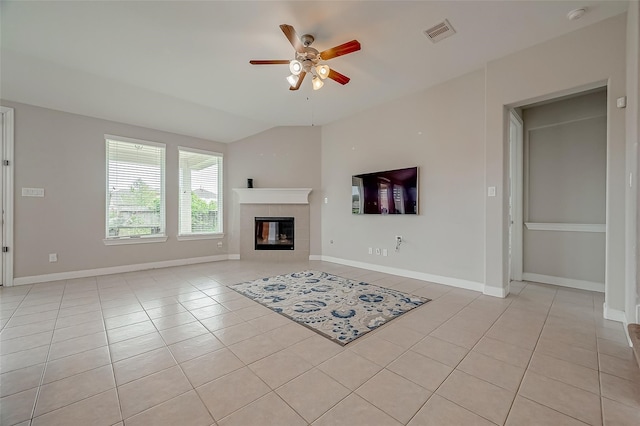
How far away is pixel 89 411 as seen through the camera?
141cm

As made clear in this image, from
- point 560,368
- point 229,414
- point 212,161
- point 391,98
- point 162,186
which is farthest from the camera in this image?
point 212,161

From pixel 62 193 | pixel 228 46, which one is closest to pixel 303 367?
pixel 228 46

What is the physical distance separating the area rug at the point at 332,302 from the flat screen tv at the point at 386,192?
1.39 m

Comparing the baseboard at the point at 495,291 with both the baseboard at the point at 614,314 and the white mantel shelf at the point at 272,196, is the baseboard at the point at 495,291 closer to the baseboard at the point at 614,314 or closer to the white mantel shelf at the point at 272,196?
the baseboard at the point at 614,314

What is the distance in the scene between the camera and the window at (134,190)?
4648 mm

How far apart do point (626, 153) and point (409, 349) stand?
2.76 metres

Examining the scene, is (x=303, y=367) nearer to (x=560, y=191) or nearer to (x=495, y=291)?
(x=495, y=291)

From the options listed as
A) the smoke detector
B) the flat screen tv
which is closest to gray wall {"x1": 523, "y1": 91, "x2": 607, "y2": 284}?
the smoke detector

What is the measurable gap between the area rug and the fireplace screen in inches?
67.3

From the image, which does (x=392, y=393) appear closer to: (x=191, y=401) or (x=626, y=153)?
(x=191, y=401)

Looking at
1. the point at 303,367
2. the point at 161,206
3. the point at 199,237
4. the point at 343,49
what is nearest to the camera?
the point at 303,367

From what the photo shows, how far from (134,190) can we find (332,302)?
4397 mm

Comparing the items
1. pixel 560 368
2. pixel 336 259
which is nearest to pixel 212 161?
pixel 336 259

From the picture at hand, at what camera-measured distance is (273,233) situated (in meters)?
5.95
